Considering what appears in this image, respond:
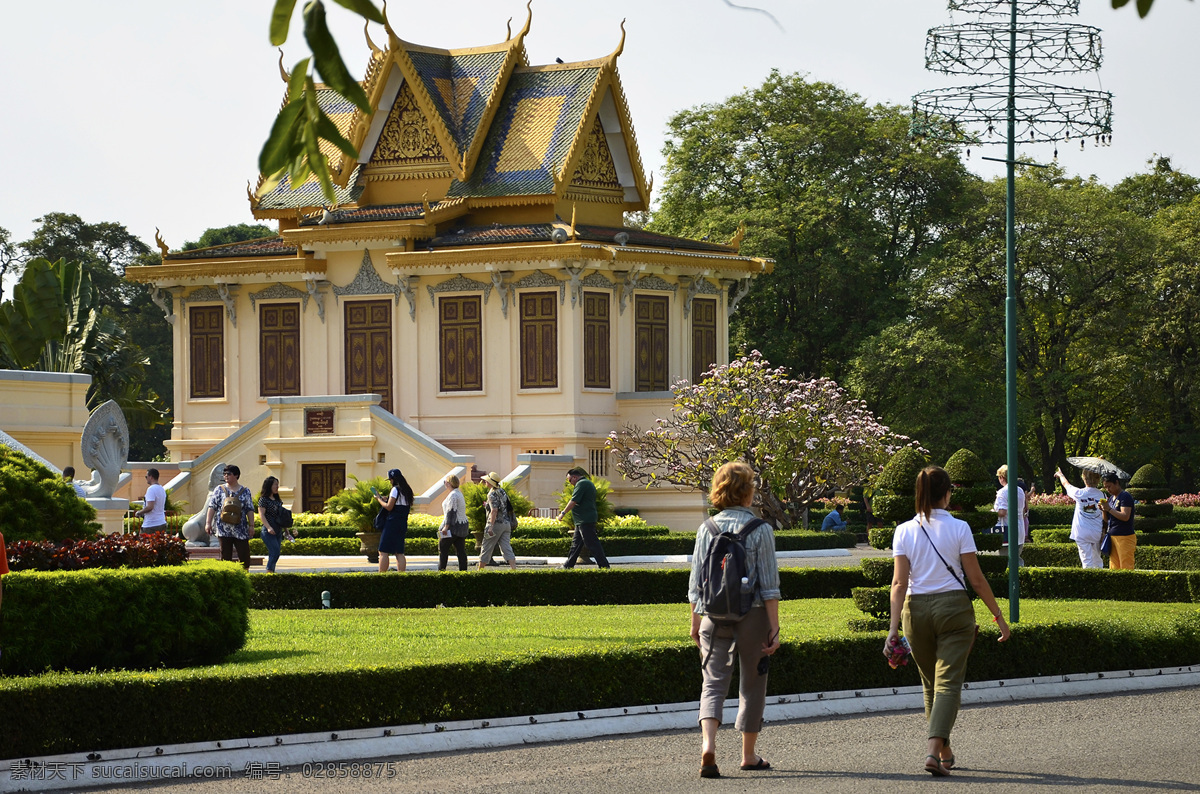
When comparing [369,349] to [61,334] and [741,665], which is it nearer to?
[61,334]

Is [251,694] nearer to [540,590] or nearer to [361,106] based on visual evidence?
[361,106]

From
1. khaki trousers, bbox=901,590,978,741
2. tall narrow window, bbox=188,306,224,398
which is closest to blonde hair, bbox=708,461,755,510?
khaki trousers, bbox=901,590,978,741

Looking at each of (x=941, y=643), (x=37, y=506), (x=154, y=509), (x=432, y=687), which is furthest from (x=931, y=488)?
(x=154, y=509)

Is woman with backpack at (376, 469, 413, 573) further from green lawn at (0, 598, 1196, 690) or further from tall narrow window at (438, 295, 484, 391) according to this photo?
tall narrow window at (438, 295, 484, 391)

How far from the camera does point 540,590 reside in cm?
1984

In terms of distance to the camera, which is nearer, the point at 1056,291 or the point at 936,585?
the point at 936,585

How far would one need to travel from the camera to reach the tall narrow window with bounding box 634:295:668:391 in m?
37.8

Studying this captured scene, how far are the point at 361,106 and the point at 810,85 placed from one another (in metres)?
48.0

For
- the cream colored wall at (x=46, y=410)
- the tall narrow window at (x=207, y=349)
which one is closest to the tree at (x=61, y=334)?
the tall narrow window at (x=207, y=349)

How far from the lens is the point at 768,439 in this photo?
32.9 metres

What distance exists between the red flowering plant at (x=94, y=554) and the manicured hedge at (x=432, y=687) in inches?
103

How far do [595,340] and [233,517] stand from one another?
17590mm

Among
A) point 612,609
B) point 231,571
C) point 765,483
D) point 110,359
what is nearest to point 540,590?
point 612,609

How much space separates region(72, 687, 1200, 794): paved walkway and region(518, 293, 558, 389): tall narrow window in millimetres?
25588
